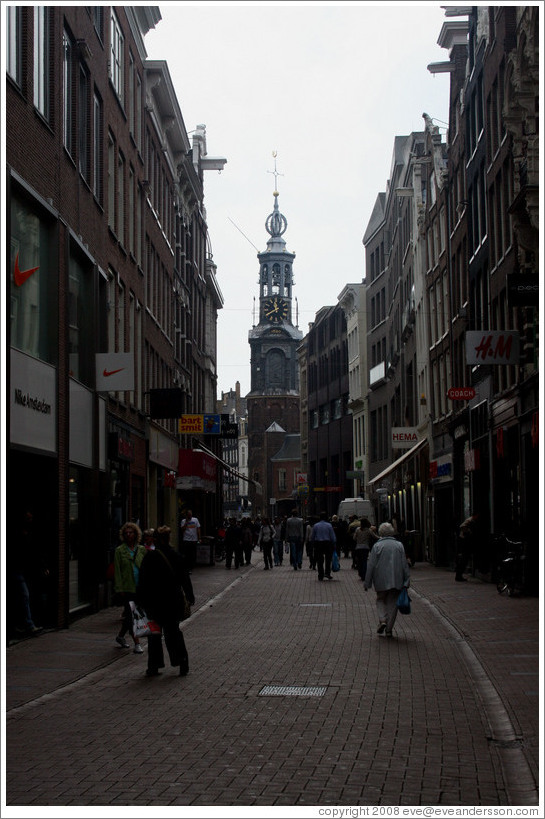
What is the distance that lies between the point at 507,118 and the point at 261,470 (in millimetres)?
129706

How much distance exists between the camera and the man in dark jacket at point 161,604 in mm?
13602

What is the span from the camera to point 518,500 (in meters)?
26.9

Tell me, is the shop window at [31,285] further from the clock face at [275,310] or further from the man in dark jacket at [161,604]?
the clock face at [275,310]

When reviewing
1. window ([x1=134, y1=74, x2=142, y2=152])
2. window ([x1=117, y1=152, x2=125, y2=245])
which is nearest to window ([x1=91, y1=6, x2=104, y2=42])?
window ([x1=117, y1=152, x2=125, y2=245])

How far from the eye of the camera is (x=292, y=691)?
12.1 meters

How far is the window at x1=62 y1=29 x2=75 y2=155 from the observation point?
816 inches

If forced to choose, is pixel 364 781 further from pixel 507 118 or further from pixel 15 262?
pixel 507 118

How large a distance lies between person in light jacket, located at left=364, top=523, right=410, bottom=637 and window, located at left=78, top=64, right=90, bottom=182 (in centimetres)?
937

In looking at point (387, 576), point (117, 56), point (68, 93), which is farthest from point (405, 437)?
point (387, 576)

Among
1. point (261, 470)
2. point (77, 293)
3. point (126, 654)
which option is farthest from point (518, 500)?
point (261, 470)

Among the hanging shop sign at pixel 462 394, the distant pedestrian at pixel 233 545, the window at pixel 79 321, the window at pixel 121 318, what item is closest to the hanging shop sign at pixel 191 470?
the distant pedestrian at pixel 233 545

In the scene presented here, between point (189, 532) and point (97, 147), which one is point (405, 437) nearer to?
point (189, 532)

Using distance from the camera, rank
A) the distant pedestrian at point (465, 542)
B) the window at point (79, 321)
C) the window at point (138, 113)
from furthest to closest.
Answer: the window at point (138, 113) < the distant pedestrian at point (465, 542) < the window at point (79, 321)

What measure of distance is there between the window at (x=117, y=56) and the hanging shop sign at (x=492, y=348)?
10090 millimetres
